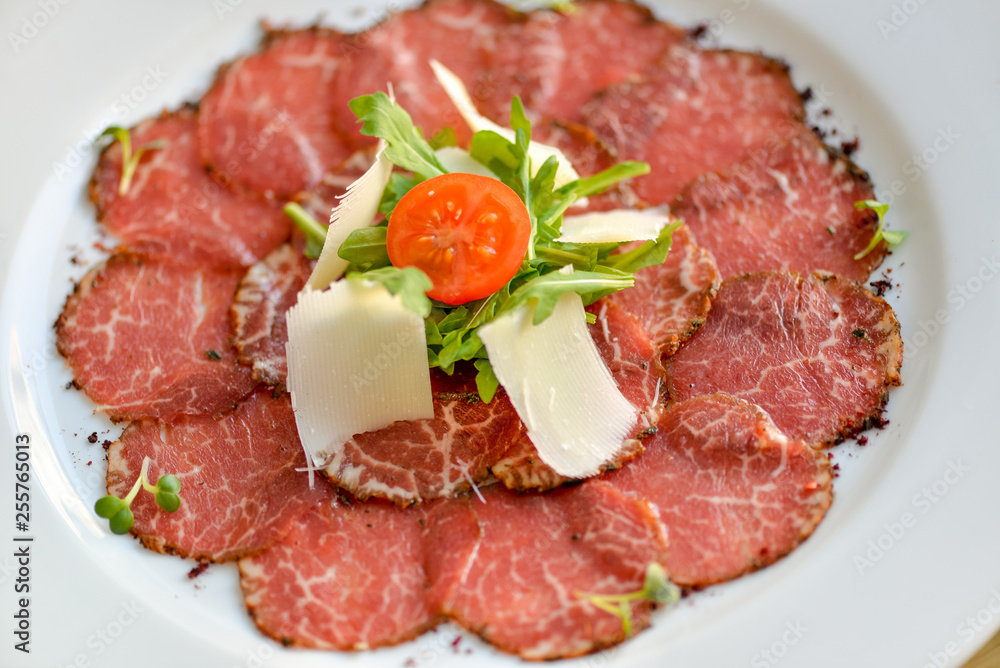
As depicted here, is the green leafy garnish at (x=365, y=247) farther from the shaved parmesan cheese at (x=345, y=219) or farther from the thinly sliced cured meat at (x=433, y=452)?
the thinly sliced cured meat at (x=433, y=452)

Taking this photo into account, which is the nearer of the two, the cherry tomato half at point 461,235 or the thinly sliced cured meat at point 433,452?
the cherry tomato half at point 461,235

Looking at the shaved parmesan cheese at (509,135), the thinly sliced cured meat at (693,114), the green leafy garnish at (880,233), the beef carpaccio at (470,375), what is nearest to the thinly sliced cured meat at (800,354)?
the beef carpaccio at (470,375)

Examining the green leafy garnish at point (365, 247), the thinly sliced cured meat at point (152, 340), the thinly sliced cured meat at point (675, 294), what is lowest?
the thinly sliced cured meat at point (675, 294)

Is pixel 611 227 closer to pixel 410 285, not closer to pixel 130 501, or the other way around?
pixel 410 285

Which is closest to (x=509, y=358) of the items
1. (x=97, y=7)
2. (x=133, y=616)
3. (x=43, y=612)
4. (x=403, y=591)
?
(x=403, y=591)

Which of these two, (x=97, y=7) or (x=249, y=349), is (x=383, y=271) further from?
(x=97, y=7)

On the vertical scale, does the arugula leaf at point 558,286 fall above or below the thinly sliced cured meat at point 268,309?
above
